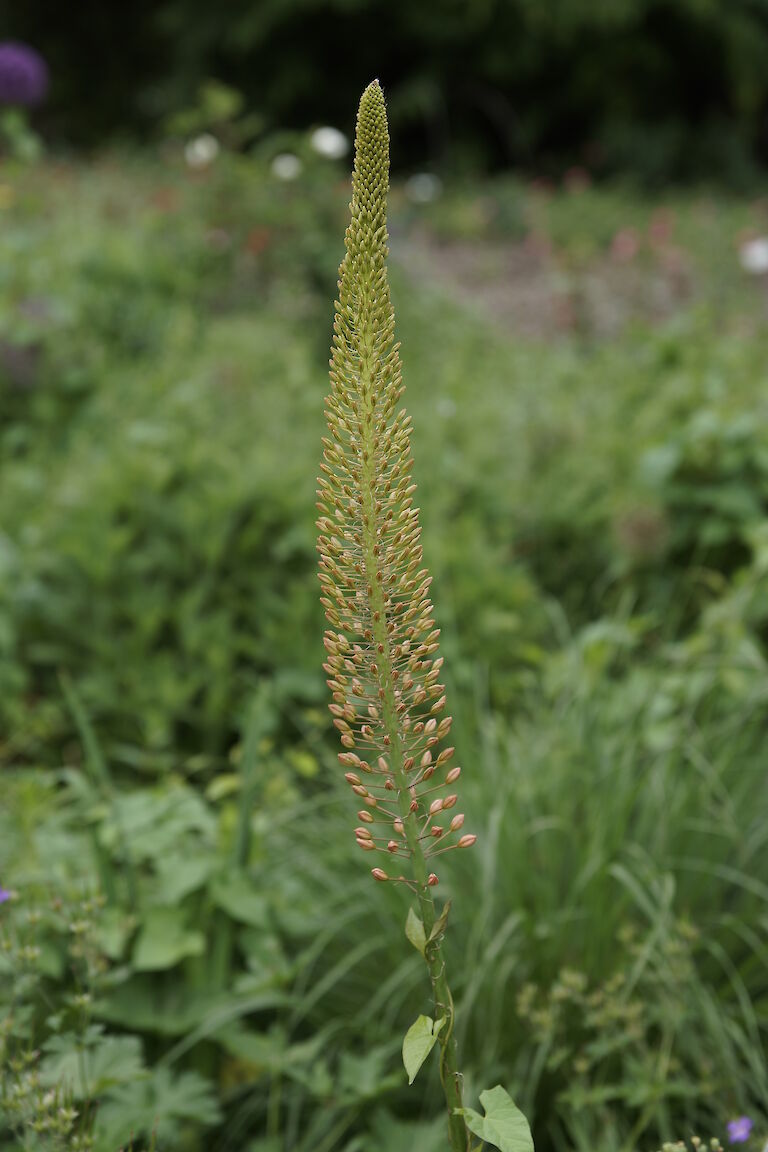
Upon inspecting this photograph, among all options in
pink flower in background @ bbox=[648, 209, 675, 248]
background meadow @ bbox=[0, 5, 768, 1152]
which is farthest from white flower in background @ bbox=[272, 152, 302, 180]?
pink flower in background @ bbox=[648, 209, 675, 248]

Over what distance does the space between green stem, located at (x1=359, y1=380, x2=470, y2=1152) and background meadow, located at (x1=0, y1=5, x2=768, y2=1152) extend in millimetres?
451

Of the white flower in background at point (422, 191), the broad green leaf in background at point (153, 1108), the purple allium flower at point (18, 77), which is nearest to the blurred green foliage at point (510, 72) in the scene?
the white flower in background at point (422, 191)

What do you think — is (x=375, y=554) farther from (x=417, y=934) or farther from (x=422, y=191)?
(x=422, y=191)

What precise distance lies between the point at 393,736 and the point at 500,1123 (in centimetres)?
38

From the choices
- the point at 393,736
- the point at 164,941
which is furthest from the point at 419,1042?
the point at 164,941

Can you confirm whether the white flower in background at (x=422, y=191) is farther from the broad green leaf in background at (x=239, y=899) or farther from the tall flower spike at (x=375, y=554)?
the tall flower spike at (x=375, y=554)

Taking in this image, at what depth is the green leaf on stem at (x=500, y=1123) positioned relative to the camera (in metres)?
1.04

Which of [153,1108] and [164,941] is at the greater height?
[164,941]

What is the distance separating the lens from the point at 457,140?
15617 mm

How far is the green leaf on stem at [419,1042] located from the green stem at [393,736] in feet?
0.06

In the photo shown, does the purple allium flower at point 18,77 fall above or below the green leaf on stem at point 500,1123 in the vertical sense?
above

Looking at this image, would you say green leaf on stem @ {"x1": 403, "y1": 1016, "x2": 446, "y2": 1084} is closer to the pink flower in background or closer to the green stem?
the green stem

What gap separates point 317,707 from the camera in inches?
145

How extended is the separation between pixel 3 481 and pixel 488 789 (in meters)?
2.71
